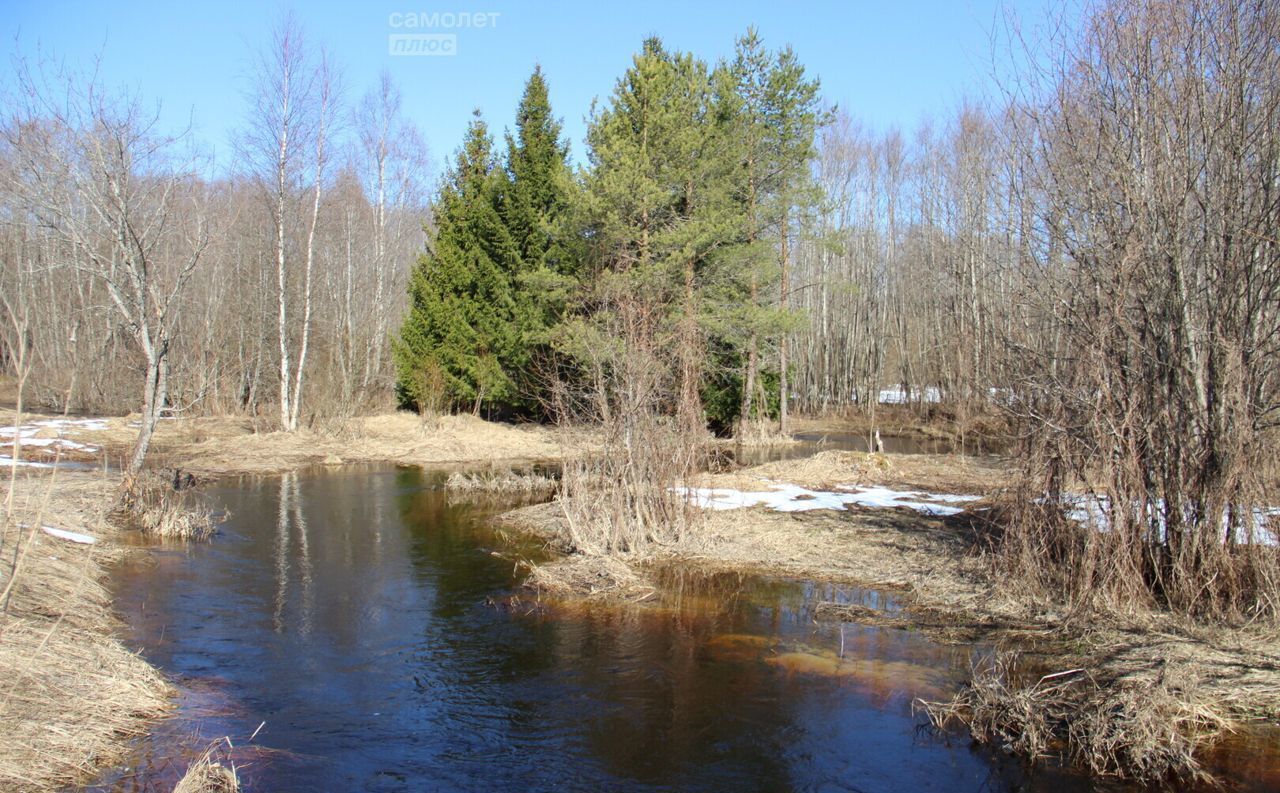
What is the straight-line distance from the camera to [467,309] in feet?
97.7

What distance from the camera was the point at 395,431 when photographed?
2691cm

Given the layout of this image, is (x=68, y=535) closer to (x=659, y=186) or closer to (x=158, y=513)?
(x=158, y=513)

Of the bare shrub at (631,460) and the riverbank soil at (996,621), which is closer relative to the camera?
the riverbank soil at (996,621)

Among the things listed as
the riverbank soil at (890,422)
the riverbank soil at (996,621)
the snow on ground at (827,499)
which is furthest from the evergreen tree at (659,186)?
the riverbank soil at (890,422)

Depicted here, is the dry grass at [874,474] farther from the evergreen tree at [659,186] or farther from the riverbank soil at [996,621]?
the evergreen tree at [659,186]

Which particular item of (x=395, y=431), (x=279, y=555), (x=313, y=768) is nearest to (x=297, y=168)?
(x=395, y=431)

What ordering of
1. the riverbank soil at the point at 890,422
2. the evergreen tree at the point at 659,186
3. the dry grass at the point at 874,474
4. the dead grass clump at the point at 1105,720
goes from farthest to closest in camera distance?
the riverbank soil at the point at 890,422
the evergreen tree at the point at 659,186
the dry grass at the point at 874,474
the dead grass clump at the point at 1105,720

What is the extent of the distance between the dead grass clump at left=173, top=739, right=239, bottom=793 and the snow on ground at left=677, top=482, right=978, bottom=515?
905 cm

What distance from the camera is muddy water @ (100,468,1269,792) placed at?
6117 mm

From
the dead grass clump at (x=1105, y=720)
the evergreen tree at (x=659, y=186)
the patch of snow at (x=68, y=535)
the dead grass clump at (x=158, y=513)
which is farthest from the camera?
the evergreen tree at (x=659, y=186)

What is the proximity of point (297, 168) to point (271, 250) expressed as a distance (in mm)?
9985

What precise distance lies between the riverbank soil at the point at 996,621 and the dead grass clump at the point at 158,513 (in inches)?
195

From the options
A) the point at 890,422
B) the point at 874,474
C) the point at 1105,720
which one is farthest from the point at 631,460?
the point at 890,422

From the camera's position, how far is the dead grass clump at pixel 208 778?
17.1ft
